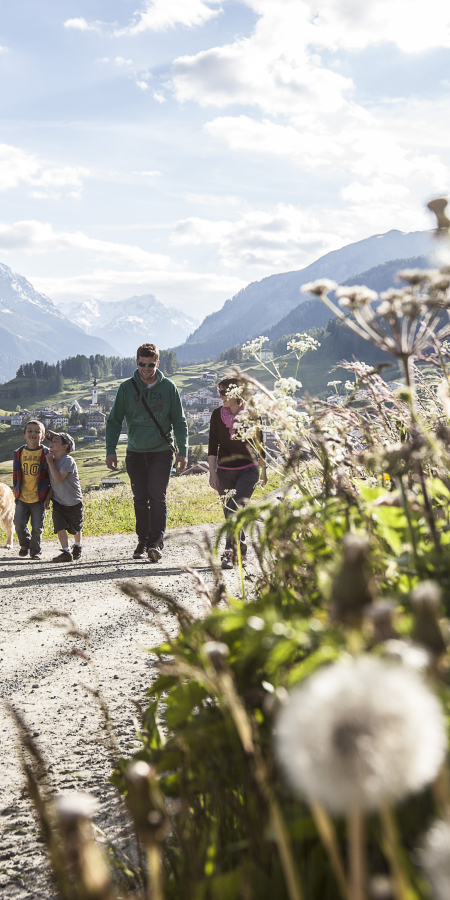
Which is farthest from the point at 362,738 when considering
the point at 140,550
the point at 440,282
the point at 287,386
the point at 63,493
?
the point at 63,493

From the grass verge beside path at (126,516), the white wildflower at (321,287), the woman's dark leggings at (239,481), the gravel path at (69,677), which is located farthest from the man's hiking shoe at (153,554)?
the white wildflower at (321,287)

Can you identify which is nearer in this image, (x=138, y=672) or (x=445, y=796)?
(x=445, y=796)

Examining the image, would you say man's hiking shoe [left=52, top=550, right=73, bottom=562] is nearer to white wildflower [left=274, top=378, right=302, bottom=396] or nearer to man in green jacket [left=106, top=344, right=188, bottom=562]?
man in green jacket [left=106, top=344, right=188, bottom=562]

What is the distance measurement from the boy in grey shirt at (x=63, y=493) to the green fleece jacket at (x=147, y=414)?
1.39m

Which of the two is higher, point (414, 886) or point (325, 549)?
point (325, 549)

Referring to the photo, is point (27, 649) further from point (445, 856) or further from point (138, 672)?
point (445, 856)

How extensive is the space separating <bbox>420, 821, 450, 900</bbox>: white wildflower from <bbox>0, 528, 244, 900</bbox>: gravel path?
1388 mm

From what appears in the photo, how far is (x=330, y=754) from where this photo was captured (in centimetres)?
64

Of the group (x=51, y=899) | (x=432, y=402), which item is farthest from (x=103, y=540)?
(x=51, y=899)

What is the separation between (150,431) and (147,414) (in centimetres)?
28

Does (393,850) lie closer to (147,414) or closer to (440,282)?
(440,282)

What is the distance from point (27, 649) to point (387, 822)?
19.5 feet

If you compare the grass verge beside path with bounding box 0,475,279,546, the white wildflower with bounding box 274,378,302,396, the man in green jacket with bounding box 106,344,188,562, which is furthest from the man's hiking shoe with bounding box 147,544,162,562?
the white wildflower with bounding box 274,378,302,396

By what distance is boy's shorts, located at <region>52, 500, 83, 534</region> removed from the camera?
11.3 metres
